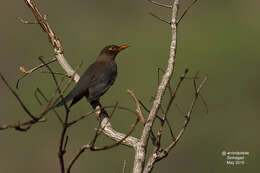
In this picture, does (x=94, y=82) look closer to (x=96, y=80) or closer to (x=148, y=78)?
(x=96, y=80)

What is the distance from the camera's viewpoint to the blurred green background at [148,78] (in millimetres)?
16391

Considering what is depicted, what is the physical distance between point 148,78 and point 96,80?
12580 millimetres

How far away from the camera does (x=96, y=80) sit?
8312 mm

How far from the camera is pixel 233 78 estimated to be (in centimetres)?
Result: 2027

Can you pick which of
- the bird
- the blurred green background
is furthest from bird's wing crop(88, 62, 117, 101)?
the blurred green background

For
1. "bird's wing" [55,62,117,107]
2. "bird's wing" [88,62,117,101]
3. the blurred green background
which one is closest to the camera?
"bird's wing" [55,62,117,107]

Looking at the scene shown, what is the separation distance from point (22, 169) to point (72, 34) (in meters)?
9.60

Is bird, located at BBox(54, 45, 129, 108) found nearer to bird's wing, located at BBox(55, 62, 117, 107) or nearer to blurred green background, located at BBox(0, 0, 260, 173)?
bird's wing, located at BBox(55, 62, 117, 107)

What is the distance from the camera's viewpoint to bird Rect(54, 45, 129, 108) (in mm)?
7777

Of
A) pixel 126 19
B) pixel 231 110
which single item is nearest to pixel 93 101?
pixel 231 110

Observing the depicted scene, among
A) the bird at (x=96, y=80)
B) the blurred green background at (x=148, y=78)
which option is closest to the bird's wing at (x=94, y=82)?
the bird at (x=96, y=80)

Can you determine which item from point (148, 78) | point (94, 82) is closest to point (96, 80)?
point (94, 82)

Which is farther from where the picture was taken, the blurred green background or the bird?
the blurred green background

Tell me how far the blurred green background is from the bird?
5993 millimetres
